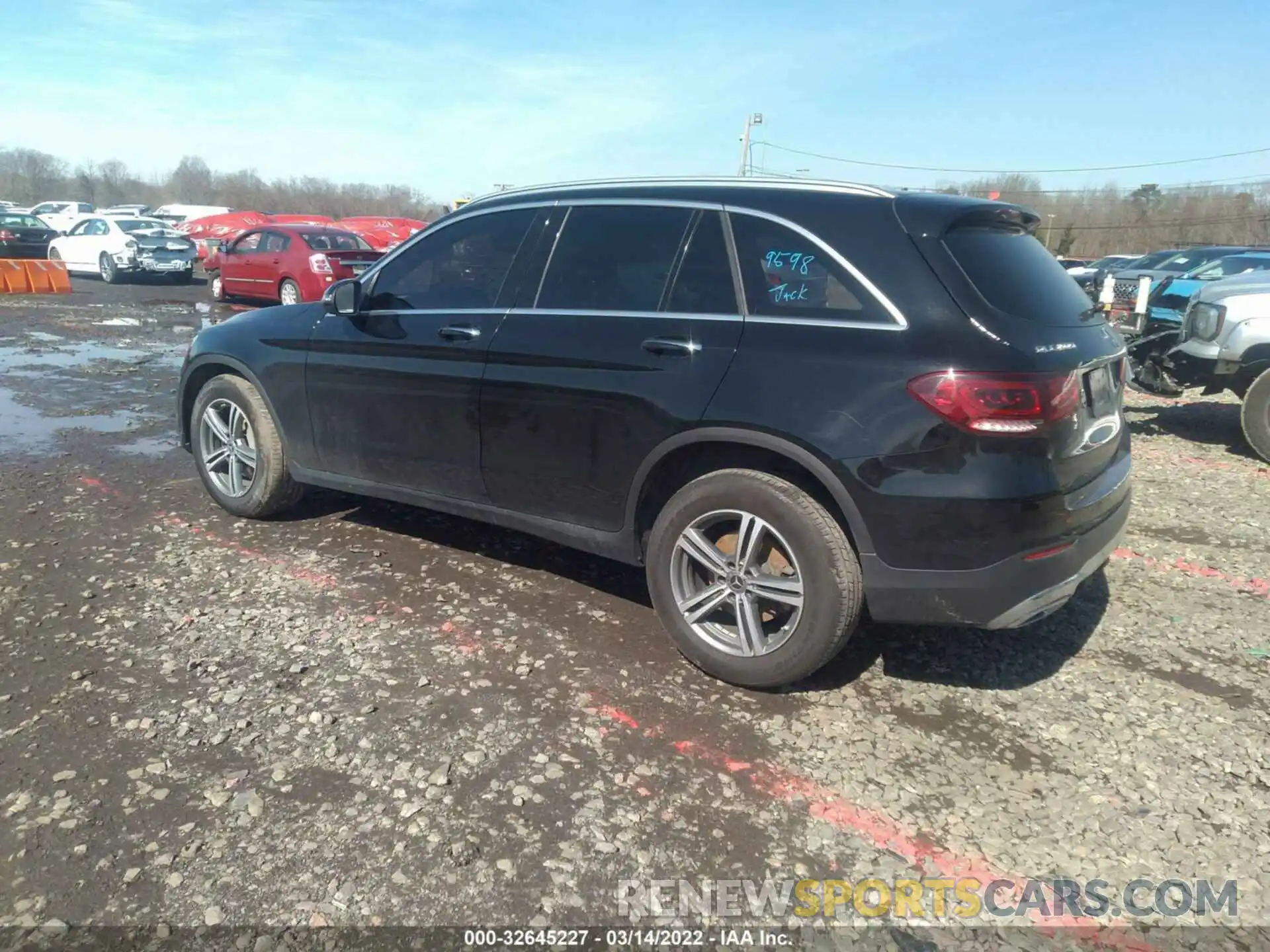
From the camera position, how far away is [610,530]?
3635 mm

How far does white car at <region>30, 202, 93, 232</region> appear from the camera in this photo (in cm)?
2895

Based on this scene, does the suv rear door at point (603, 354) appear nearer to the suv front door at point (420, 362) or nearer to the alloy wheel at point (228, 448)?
the suv front door at point (420, 362)

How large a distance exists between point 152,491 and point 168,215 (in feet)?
167

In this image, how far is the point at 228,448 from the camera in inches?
198

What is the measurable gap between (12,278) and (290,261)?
7.17 metres

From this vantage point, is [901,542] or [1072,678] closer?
[901,542]

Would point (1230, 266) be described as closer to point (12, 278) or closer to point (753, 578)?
point (753, 578)

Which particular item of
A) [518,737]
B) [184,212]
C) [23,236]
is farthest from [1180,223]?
[518,737]

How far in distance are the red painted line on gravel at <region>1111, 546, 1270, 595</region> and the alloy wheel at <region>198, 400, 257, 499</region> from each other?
15.2 ft

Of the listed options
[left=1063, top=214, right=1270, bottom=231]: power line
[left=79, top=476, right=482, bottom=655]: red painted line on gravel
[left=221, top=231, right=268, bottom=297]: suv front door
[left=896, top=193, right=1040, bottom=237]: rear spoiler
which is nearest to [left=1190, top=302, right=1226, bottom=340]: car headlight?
[left=896, top=193, right=1040, bottom=237]: rear spoiler

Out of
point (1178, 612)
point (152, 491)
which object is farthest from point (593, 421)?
point (152, 491)

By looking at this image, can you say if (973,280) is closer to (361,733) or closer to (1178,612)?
(1178,612)

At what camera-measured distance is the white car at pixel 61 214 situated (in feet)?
95.0

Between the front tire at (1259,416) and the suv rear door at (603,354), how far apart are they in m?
5.90
